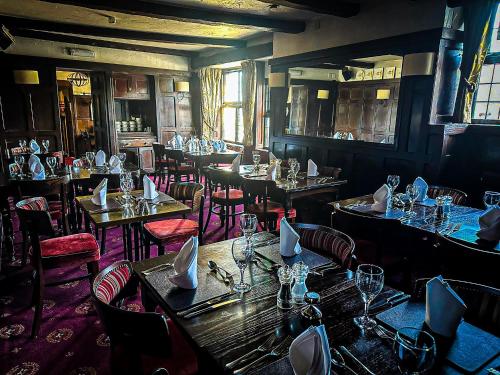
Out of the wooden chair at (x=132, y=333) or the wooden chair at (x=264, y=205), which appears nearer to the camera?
the wooden chair at (x=132, y=333)

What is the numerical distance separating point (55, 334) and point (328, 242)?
2.01m

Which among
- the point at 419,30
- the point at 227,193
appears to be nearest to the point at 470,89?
the point at 419,30

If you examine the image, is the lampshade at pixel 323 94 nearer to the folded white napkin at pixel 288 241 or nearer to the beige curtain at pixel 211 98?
the beige curtain at pixel 211 98

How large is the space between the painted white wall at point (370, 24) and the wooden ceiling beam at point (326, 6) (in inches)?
6.3

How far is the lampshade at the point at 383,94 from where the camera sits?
5.70m

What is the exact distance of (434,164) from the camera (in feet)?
12.1

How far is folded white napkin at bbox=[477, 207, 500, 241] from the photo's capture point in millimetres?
2113

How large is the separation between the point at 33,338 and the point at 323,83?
6000 millimetres

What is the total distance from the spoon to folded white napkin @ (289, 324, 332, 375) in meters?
0.10

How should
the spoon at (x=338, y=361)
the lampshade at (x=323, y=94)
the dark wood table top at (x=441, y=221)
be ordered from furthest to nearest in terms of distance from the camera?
the lampshade at (x=323, y=94) → the dark wood table top at (x=441, y=221) → the spoon at (x=338, y=361)

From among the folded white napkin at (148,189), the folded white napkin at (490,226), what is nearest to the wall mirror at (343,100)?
the folded white napkin at (148,189)

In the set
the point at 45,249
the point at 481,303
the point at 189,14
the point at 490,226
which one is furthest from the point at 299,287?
the point at 189,14

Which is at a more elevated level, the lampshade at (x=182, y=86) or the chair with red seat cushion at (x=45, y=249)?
the lampshade at (x=182, y=86)

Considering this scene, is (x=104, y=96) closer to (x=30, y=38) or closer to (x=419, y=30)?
(x=30, y=38)
